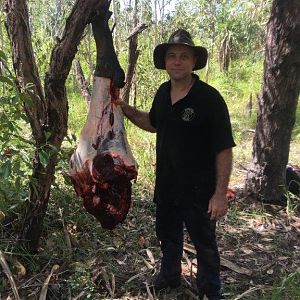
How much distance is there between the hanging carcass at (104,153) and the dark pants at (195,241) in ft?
1.53

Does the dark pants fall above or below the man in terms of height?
below

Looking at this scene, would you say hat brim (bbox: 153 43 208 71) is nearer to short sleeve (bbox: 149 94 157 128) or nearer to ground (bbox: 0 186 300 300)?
short sleeve (bbox: 149 94 157 128)

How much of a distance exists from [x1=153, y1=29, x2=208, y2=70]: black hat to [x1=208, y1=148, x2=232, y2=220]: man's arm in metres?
0.56

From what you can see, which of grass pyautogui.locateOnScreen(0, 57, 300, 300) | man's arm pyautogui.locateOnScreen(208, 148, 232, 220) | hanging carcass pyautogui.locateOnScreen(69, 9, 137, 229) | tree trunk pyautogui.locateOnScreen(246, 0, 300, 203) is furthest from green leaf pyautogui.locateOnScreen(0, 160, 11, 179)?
tree trunk pyautogui.locateOnScreen(246, 0, 300, 203)

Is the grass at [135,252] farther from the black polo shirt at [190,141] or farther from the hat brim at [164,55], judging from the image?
the hat brim at [164,55]

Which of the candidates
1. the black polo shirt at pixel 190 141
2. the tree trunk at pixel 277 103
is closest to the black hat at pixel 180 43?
the black polo shirt at pixel 190 141

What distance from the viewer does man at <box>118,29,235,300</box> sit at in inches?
93.1

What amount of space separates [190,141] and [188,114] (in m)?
0.16

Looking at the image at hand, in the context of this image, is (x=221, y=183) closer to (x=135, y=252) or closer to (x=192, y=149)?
(x=192, y=149)

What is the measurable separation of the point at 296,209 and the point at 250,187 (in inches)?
18.9

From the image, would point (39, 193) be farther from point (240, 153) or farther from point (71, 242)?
point (240, 153)

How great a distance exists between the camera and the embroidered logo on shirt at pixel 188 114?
2.36 metres

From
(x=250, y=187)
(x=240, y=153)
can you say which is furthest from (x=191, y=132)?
(x=240, y=153)

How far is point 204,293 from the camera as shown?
8.73ft
